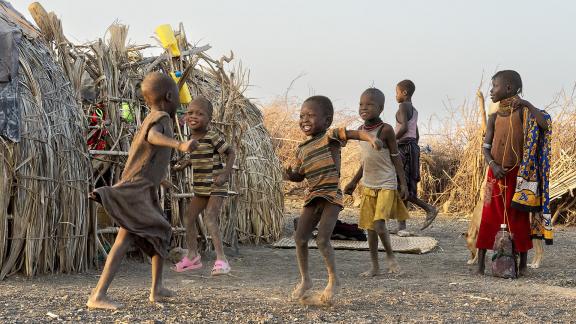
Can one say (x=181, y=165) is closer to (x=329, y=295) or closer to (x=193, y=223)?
(x=193, y=223)

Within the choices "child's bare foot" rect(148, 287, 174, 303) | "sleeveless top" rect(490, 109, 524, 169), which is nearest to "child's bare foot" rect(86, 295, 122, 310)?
"child's bare foot" rect(148, 287, 174, 303)

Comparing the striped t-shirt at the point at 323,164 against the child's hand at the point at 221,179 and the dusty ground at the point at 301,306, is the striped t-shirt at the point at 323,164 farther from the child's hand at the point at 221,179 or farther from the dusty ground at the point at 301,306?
the child's hand at the point at 221,179

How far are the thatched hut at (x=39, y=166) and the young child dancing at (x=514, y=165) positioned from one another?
3.40 m

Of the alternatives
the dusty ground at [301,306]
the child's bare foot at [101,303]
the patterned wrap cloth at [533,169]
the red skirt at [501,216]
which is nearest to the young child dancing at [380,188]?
the dusty ground at [301,306]

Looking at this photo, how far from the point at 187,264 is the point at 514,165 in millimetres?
2861

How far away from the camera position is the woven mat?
8188mm

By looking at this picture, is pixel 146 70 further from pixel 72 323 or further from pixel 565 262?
pixel 565 262

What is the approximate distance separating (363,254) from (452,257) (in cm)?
93

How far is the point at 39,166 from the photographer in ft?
19.5

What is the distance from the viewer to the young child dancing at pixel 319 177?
484 cm

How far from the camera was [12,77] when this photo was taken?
19.2ft

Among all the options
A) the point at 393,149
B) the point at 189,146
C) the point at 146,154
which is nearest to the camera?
the point at 189,146

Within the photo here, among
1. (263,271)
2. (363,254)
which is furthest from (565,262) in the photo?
(263,271)

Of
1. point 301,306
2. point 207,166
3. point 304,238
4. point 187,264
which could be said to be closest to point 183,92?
point 207,166
